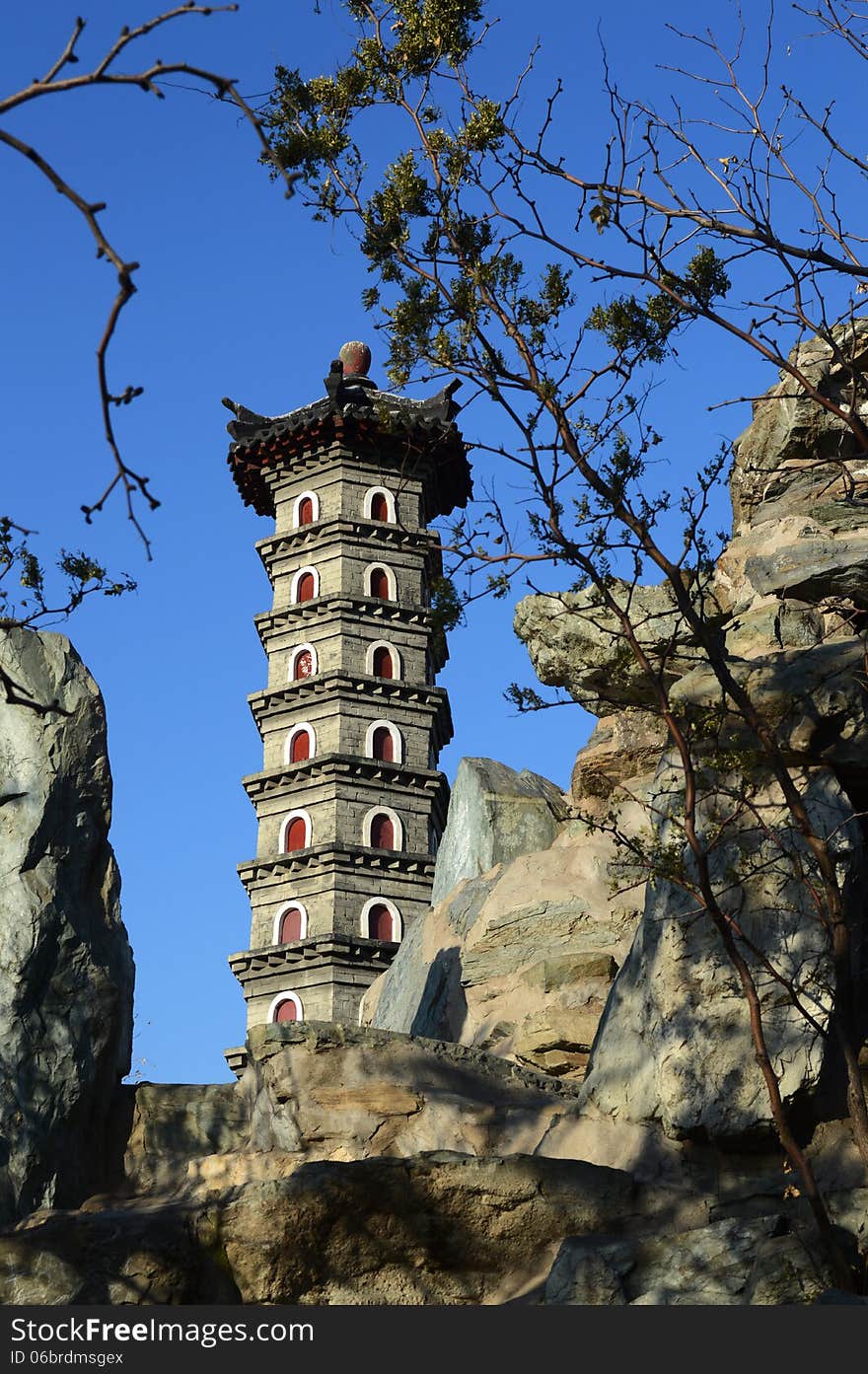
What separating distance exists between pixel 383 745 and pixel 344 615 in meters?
4.38

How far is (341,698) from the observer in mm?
49812

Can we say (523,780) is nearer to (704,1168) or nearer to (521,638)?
(521,638)

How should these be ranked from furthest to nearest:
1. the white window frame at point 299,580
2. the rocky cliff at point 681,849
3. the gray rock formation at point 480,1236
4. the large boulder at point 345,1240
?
the white window frame at point 299,580, the rocky cliff at point 681,849, the large boulder at point 345,1240, the gray rock formation at point 480,1236

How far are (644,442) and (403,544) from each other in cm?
4184

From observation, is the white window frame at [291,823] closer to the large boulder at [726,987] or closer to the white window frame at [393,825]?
the white window frame at [393,825]

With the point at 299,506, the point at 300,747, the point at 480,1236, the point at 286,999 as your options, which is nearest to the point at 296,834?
the point at 300,747

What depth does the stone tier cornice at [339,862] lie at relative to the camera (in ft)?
153

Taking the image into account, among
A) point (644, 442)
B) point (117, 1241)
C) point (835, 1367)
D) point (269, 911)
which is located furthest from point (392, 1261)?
point (269, 911)

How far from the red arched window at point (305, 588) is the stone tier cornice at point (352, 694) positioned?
10.3 feet

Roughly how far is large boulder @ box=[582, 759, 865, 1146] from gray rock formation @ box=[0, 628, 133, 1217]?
20.7 feet

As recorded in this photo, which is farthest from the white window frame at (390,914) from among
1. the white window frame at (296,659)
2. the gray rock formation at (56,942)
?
the gray rock formation at (56,942)

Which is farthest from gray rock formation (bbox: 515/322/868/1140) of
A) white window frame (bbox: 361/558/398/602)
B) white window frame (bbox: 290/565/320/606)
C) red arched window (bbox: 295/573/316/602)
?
red arched window (bbox: 295/573/316/602)

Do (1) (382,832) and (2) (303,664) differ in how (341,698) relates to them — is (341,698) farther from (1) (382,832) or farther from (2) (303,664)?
(1) (382,832)

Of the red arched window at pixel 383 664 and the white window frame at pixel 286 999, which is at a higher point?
the red arched window at pixel 383 664
